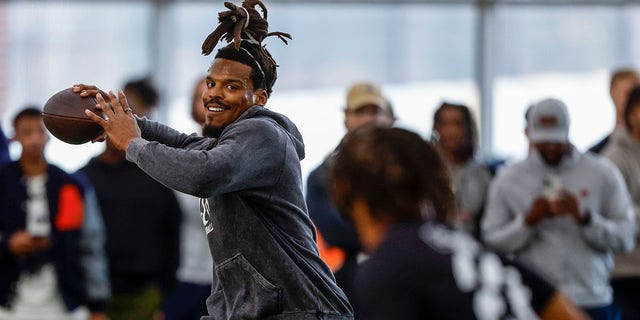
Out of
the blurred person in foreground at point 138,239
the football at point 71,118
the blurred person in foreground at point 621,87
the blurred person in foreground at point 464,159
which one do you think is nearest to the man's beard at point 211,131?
the football at point 71,118

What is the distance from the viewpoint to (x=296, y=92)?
41.2 ft

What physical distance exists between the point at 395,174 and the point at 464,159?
5282mm

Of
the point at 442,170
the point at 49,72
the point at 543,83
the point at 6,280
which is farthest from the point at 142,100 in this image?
the point at 442,170

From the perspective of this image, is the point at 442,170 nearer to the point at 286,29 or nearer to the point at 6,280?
the point at 6,280

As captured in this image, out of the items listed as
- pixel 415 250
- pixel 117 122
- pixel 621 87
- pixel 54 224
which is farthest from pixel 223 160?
pixel 621 87

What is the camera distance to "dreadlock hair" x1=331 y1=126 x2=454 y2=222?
3.75 metres

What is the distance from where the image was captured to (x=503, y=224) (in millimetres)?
8227

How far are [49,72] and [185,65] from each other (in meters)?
1.12

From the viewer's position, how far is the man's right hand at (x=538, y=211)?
7855mm

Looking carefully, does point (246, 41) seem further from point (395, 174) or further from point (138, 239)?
point (138, 239)

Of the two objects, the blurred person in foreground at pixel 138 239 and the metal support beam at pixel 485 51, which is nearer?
the blurred person in foreground at pixel 138 239

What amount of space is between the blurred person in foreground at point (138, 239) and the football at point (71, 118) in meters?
4.05

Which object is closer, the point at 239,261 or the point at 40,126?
the point at 239,261

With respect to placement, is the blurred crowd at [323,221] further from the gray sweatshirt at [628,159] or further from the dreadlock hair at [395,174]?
the dreadlock hair at [395,174]
